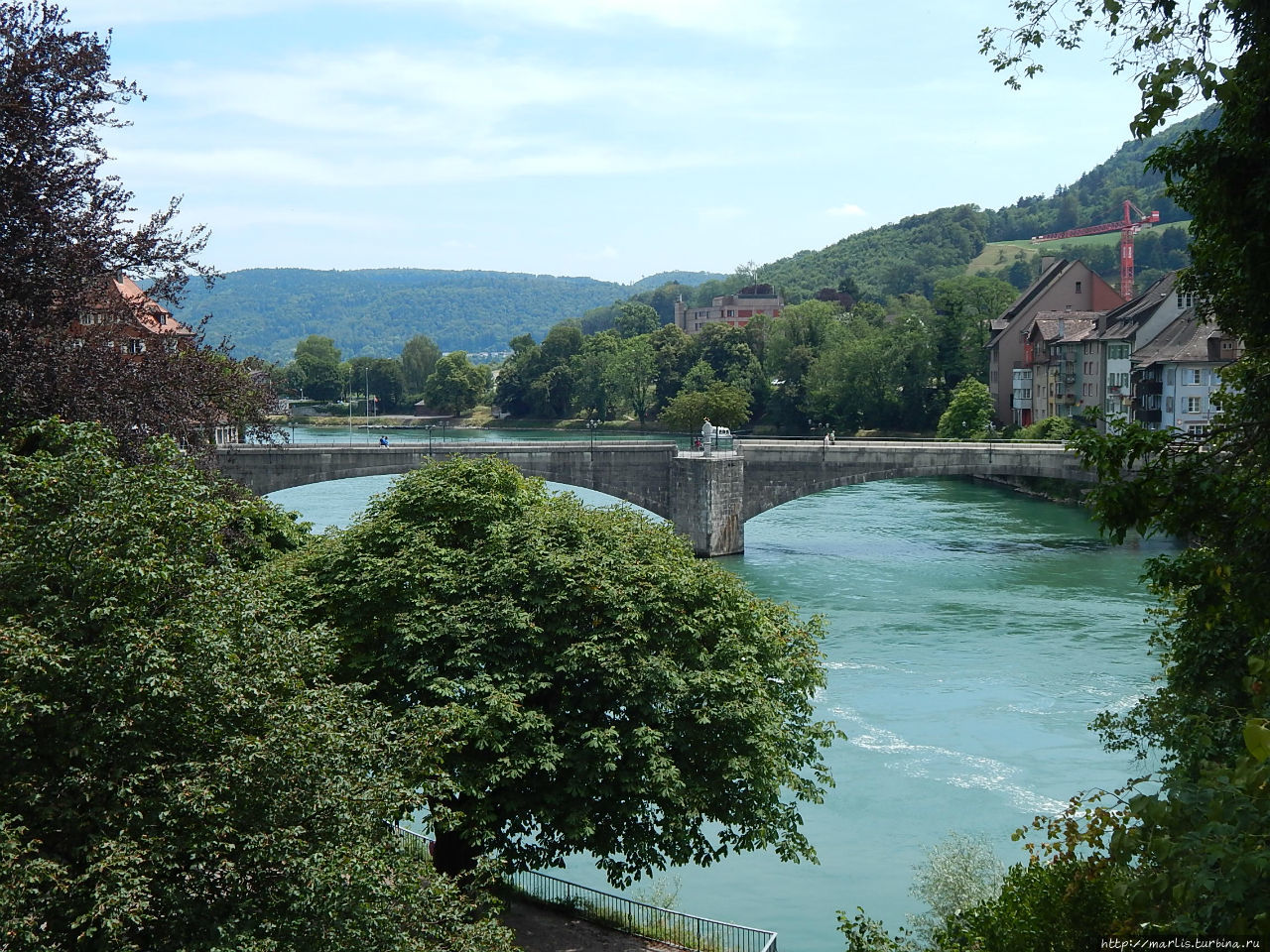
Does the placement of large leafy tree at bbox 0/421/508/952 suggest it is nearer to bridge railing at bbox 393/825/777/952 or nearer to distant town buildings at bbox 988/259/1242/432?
bridge railing at bbox 393/825/777/952

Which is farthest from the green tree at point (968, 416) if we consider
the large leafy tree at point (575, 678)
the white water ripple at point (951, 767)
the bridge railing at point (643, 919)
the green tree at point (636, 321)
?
the green tree at point (636, 321)

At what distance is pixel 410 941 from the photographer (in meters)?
10.6

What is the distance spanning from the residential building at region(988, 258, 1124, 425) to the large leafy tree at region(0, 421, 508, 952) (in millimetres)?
77118

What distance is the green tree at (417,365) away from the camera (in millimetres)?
180875

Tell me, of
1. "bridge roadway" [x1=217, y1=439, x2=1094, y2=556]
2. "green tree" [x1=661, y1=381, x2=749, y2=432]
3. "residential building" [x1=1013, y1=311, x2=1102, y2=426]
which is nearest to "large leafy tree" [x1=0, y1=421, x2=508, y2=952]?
"bridge roadway" [x1=217, y1=439, x2=1094, y2=556]

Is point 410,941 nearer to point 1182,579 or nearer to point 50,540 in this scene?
point 50,540

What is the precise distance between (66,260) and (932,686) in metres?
21.1

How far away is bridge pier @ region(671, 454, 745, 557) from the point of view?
49875 mm

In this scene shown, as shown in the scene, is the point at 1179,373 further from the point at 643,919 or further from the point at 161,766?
the point at 161,766

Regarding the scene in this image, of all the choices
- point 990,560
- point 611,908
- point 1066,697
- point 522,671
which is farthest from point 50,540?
point 990,560

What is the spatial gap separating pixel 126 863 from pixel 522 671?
A: 8281 millimetres

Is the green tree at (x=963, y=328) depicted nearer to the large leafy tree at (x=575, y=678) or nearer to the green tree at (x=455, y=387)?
the green tree at (x=455, y=387)

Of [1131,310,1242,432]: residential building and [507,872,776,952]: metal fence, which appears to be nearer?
[507,872,776,952]: metal fence

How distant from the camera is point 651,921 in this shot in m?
17.4
